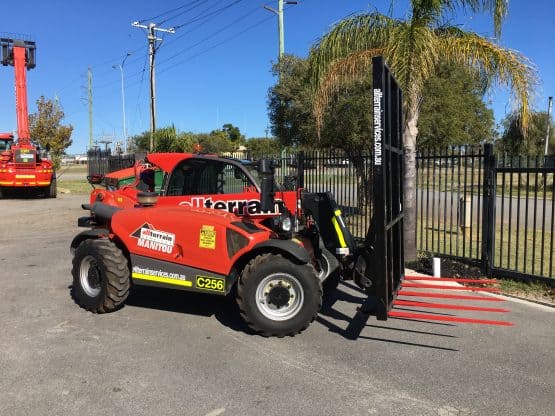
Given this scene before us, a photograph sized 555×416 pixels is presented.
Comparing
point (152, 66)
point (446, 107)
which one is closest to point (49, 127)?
point (152, 66)

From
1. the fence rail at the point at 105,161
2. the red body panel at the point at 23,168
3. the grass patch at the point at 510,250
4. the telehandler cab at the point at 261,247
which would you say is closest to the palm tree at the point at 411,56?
the grass patch at the point at 510,250

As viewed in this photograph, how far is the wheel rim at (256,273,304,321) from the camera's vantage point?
16.6 feet

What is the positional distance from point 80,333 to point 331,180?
8136mm

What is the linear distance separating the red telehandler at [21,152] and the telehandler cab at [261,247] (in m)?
17.2

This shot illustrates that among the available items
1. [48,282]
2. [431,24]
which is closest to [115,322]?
[48,282]

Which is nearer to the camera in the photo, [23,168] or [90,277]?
[90,277]

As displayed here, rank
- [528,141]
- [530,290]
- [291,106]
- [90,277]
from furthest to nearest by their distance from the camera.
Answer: [528,141]
[291,106]
[530,290]
[90,277]

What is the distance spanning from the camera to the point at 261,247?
5.11m

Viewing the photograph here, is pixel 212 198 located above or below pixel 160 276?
above

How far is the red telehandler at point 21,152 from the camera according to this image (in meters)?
21.3

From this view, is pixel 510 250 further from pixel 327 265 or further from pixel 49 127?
pixel 49 127

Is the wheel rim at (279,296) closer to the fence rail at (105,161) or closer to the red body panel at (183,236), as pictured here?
the red body panel at (183,236)

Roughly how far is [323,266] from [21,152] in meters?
19.5

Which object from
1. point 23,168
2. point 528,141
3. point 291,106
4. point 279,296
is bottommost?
point 279,296
